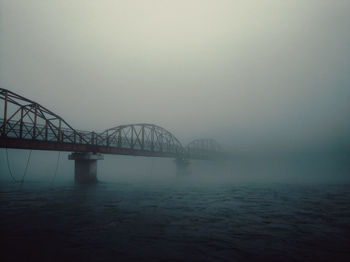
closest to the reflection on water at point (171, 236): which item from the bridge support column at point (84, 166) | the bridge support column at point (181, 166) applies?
the bridge support column at point (84, 166)

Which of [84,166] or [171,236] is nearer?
[171,236]

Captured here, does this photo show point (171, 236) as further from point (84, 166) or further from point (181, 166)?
point (181, 166)

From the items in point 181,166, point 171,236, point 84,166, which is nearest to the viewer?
point 171,236

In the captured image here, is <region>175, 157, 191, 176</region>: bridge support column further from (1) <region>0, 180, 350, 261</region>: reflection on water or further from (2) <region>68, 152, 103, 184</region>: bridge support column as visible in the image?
(1) <region>0, 180, 350, 261</region>: reflection on water

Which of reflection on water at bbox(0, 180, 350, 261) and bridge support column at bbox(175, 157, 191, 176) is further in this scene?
bridge support column at bbox(175, 157, 191, 176)

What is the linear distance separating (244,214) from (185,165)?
77473 mm

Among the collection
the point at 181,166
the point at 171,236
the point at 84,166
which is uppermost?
the point at 84,166

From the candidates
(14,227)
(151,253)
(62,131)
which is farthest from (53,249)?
(62,131)

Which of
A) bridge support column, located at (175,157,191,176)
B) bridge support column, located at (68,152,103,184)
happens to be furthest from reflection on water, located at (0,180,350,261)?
bridge support column, located at (175,157,191,176)

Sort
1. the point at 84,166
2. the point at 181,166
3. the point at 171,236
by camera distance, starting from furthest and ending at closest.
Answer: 1. the point at 181,166
2. the point at 84,166
3. the point at 171,236

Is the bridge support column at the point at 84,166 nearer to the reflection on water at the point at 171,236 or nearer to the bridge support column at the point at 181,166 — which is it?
the reflection on water at the point at 171,236

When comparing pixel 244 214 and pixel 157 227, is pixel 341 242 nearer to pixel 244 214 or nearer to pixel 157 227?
pixel 244 214

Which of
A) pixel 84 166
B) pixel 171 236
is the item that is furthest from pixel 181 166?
pixel 171 236

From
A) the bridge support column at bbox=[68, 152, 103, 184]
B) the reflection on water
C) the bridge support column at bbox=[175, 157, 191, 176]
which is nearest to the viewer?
the reflection on water
